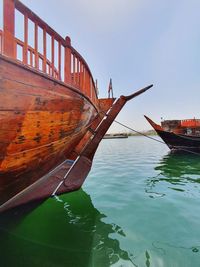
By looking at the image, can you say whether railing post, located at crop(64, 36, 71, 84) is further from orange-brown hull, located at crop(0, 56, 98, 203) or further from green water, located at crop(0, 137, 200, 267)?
green water, located at crop(0, 137, 200, 267)

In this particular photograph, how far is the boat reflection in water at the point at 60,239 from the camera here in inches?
88.9

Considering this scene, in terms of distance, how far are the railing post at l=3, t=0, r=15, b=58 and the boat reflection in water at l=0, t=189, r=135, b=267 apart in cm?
243

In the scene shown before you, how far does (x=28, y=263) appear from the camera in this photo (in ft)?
7.20

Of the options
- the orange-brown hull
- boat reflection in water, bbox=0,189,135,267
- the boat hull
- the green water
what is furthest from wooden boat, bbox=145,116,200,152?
the orange-brown hull

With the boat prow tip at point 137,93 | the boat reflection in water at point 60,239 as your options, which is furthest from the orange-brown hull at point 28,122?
the boat prow tip at point 137,93

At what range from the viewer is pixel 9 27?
1.84 m

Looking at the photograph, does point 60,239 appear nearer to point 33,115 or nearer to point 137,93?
point 33,115

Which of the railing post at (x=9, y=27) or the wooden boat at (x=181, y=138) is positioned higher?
the railing post at (x=9, y=27)

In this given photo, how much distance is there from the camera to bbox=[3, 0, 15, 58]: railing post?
1.77 meters

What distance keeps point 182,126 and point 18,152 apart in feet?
65.6

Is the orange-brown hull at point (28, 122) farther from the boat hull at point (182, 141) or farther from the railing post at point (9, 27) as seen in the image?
the boat hull at point (182, 141)

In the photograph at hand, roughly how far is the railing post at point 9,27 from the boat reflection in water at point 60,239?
2.43 m

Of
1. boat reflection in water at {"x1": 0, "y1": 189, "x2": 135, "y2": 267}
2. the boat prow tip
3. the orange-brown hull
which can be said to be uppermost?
the boat prow tip

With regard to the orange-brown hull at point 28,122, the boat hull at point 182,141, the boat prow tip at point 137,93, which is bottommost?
the boat hull at point 182,141
